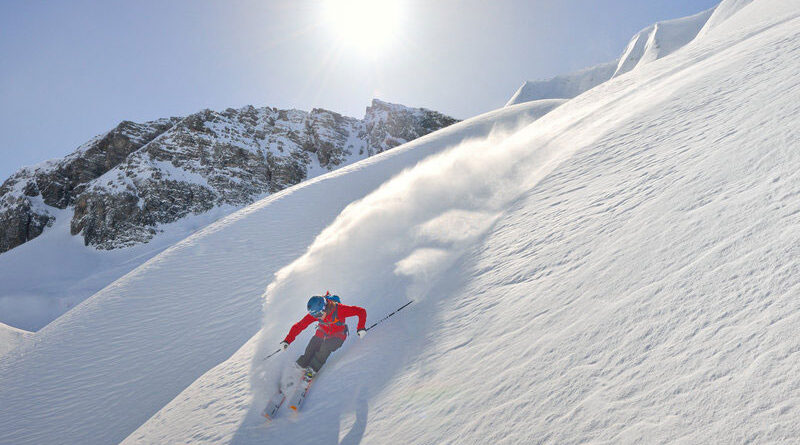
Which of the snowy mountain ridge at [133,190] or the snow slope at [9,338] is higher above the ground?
the snowy mountain ridge at [133,190]

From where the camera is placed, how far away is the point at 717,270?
2.84 metres

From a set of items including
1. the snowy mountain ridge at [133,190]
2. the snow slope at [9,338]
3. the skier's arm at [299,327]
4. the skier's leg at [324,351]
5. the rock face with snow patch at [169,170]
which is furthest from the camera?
the rock face with snow patch at [169,170]

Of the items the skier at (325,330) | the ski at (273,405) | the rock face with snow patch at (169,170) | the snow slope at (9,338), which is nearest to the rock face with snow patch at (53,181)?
the rock face with snow patch at (169,170)

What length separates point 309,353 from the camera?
5.41 m

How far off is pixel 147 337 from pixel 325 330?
24.5ft

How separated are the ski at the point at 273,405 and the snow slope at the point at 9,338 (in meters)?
15.2

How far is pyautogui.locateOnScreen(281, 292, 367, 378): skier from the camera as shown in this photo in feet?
17.5

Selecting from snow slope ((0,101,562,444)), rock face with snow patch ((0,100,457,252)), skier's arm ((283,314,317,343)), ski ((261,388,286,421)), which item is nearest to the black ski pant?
skier's arm ((283,314,317,343))

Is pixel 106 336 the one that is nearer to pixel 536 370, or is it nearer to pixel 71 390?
Answer: pixel 71 390

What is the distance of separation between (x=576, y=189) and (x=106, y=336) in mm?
13078

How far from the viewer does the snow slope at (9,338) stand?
1343 cm

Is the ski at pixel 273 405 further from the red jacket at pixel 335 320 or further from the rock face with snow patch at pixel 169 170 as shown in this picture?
the rock face with snow patch at pixel 169 170

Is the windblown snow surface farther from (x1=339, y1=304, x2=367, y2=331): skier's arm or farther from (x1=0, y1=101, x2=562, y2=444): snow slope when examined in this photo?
(x1=339, y1=304, x2=367, y2=331): skier's arm

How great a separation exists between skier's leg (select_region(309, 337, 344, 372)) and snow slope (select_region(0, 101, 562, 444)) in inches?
159
